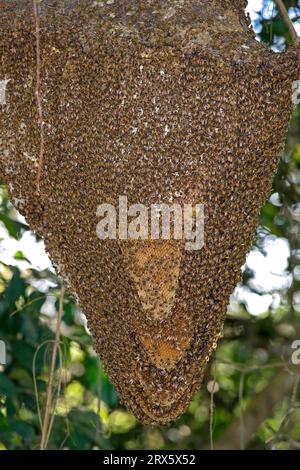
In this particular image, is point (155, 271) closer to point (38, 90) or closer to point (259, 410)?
point (38, 90)

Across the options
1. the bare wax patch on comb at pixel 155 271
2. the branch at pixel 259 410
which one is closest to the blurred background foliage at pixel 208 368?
the branch at pixel 259 410

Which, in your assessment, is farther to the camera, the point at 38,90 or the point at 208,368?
the point at 208,368

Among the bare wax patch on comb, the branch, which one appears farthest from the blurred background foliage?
the bare wax patch on comb

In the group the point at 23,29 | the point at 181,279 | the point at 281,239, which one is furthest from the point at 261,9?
the point at 181,279

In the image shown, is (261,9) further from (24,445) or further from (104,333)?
(24,445)

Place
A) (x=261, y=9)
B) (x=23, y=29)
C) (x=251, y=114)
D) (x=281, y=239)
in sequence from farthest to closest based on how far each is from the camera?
(x=281, y=239) → (x=261, y=9) → (x=23, y=29) → (x=251, y=114)

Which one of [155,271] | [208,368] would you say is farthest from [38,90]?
[208,368]

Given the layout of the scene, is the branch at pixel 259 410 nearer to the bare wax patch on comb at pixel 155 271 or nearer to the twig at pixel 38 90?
the bare wax patch on comb at pixel 155 271

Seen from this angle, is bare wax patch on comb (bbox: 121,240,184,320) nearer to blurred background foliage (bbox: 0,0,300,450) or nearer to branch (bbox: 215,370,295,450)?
blurred background foliage (bbox: 0,0,300,450)
